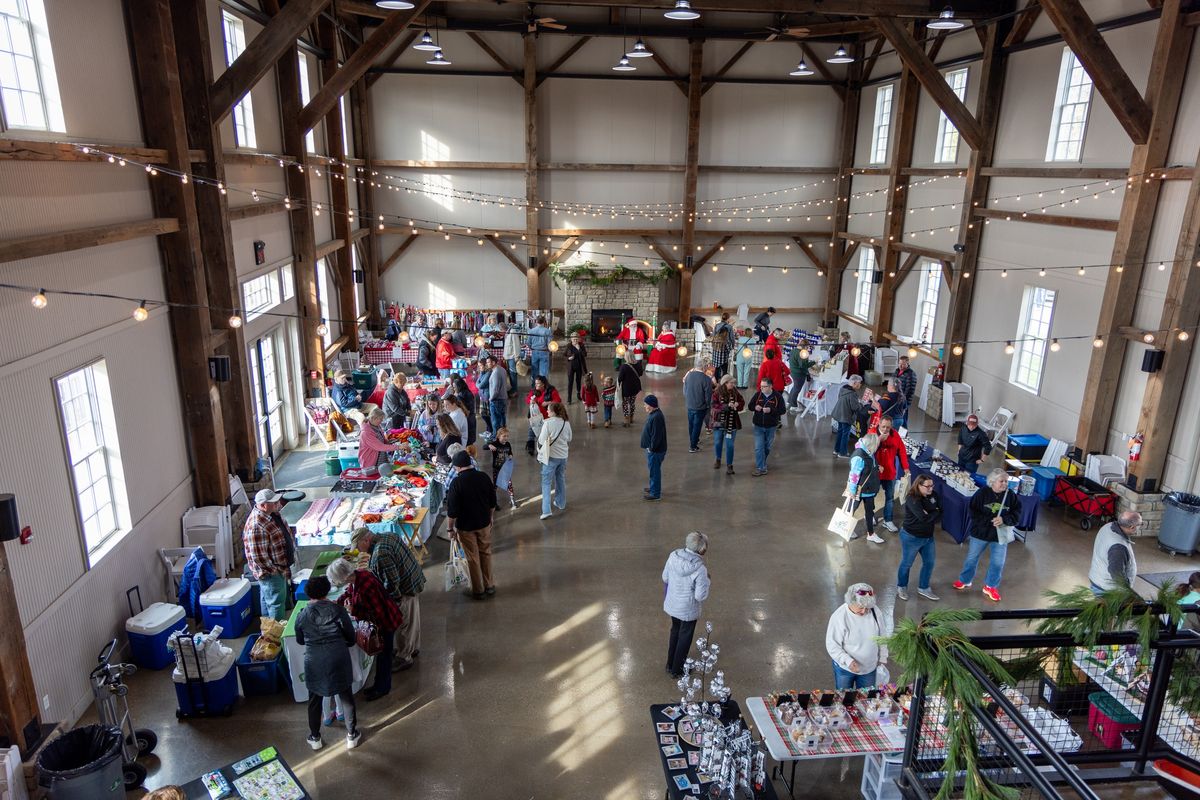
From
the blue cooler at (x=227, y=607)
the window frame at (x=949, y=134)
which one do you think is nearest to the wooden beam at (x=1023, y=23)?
the window frame at (x=949, y=134)

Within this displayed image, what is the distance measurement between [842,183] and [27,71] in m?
15.7

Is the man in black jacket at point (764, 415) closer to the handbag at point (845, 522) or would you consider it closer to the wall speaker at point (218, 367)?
the handbag at point (845, 522)

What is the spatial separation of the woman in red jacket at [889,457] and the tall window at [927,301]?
6.40 m

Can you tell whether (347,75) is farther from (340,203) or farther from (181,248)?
(181,248)

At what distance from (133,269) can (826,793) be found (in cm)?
666

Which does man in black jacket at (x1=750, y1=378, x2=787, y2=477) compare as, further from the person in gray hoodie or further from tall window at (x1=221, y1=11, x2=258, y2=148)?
tall window at (x1=221, y1=11, x2=258, y2=148)

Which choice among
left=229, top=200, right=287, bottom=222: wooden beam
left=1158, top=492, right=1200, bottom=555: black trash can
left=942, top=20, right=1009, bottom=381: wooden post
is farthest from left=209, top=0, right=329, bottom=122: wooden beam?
left=1158, top=492, right=1200, bottom=555: black trash can

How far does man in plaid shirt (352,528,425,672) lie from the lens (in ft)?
18.9

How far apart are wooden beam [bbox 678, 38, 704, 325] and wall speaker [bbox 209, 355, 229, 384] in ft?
38.6

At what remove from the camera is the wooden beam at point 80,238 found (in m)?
4.85

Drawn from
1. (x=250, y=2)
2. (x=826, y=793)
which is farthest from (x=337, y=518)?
(x=250, y=2)

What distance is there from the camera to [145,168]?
6.62 meters

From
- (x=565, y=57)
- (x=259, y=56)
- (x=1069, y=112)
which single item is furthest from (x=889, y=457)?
(x=565, y=57)

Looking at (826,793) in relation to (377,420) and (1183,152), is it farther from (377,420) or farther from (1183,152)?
(1183,152)
